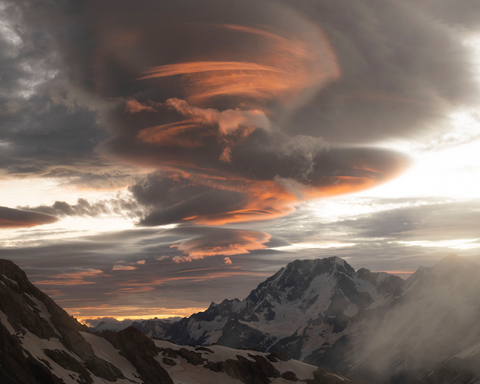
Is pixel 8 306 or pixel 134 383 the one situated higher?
pixel 8 306

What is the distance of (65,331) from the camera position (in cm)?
17000

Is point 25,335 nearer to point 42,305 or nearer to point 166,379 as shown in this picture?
point 42,305

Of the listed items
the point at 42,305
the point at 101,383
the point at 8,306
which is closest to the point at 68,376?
the point at 101,383

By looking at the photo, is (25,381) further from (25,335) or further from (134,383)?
(134,383)

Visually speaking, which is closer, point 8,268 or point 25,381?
point 25,381

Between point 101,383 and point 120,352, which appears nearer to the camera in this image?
point 101,383

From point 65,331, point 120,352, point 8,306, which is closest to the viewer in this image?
point 8,306

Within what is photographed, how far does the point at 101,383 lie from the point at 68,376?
744 inches

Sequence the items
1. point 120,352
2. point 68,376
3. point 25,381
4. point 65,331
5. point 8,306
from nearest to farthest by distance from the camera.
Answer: point 25,381 → point 68,376 → point 8,306 → point 65,331 → point 120,352

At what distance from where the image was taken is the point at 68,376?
453 feet

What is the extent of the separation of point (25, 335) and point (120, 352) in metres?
61.9

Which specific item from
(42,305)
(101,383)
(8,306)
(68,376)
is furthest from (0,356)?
(42,305)

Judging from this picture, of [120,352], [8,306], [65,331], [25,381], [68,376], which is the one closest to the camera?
[25,381]

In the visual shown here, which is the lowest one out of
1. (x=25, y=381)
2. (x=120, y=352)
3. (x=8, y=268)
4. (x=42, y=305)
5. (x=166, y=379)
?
(x=166, y=379)
